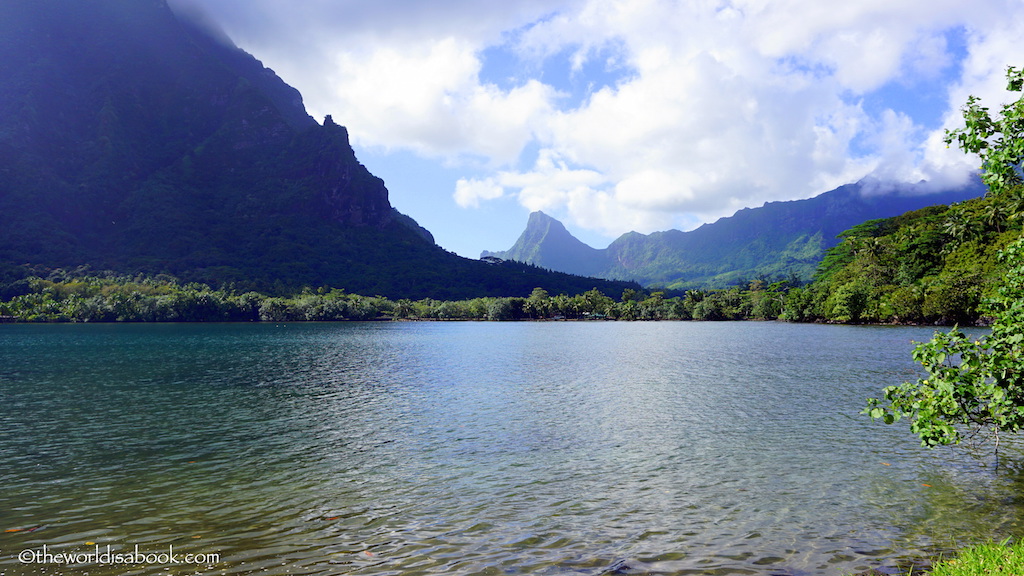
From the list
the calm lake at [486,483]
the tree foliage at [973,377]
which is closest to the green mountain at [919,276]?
the calm lake at [486,483]

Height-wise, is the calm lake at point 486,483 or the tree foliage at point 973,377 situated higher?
the tree foliage at point 973,377

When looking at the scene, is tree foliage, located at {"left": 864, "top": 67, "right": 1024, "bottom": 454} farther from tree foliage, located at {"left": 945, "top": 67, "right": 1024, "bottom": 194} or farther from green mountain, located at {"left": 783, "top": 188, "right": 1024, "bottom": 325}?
green mountain, located at {"left": 783, "top": 188, "right": 1024, "bottom": 325}

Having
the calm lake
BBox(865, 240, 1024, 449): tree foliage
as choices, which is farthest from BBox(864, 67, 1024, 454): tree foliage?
the calm lake

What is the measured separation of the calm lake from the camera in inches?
522

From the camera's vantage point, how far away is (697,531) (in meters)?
14.5

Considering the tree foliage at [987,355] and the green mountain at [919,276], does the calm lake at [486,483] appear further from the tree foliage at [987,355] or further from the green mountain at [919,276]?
the green mountain at [919,276]

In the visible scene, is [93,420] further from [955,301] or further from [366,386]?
[955,301]

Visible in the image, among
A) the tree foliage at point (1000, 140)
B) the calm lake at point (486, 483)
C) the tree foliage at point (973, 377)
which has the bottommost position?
the calm lake at point (486, 483)

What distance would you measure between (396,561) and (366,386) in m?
36.3

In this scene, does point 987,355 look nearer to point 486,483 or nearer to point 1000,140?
point 1000,140

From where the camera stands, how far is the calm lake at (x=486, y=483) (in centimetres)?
1327

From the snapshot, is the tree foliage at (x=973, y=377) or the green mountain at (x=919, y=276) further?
the green mountain at (x=919, y=276)

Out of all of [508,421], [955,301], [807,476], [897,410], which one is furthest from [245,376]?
[955,301]

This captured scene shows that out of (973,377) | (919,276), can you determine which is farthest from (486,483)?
(919,276)
